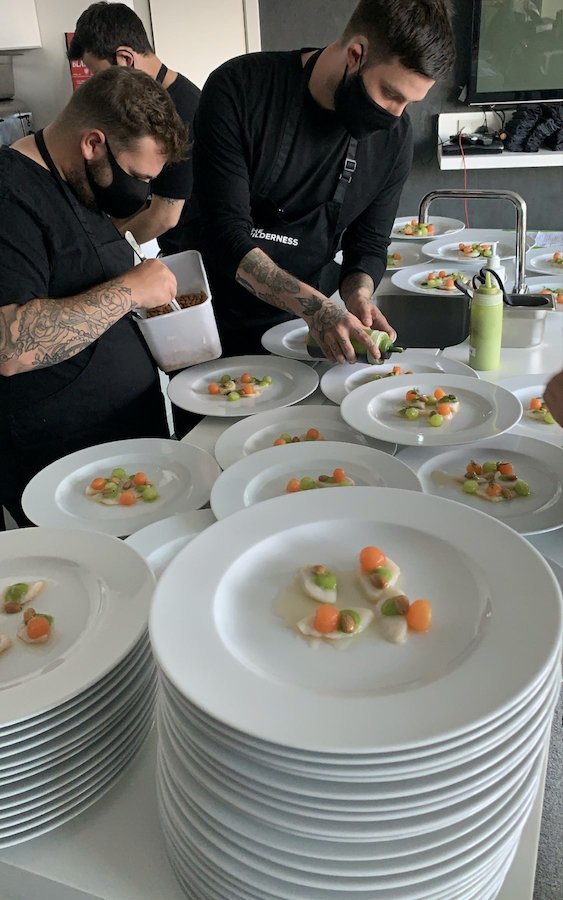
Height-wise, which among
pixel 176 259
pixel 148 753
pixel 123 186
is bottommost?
pixel 148 753

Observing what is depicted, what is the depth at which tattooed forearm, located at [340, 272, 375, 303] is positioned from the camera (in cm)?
209

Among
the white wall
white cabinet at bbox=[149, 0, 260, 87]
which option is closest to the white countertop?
white cabinet at bbox=[149, 0, 260, 87]

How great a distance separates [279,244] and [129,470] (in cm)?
98

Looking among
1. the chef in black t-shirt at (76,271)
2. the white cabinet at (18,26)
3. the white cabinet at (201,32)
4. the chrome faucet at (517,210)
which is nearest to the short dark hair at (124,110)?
the chef in black t-shirt at (76,271)

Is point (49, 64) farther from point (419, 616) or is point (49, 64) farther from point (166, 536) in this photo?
point (419, 616)

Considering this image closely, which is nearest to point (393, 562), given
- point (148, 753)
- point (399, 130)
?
point (148, 753)

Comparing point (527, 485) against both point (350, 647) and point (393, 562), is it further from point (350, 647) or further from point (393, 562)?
point (350, 647)

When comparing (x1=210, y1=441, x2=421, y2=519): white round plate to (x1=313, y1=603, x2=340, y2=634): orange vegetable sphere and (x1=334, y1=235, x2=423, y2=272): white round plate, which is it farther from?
(x1=334, y1=235, x2=423, y2=272): white round plate

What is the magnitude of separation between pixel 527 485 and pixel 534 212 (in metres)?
4.22

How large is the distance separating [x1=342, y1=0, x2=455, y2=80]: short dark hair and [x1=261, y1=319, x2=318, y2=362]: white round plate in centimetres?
70

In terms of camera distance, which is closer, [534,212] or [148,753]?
[148,753]

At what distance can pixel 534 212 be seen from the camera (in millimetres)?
4852

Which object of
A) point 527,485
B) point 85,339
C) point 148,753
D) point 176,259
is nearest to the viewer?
point 148,753

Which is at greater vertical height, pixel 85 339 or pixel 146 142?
pixel 146 142
